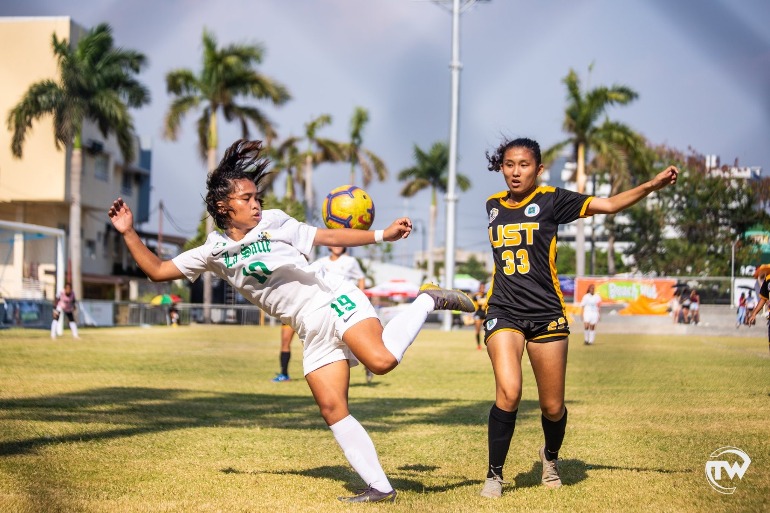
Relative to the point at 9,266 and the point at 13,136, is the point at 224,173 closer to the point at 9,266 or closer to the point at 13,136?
the point at 9,266

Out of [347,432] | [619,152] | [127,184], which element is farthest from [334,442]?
[127,184]

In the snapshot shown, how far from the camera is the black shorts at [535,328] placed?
20.3 ft

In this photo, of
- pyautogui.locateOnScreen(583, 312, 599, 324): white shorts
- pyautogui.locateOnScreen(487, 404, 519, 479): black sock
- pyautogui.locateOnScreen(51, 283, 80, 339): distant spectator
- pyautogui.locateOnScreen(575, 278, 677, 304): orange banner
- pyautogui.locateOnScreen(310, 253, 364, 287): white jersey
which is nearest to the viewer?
pyautogui.locateOnScreen(487, 404, 519, 479): black sock

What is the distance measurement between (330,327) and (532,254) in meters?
1.56

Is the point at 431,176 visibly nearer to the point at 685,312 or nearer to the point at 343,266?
the point at 685,312

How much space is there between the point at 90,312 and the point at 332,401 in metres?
41.5

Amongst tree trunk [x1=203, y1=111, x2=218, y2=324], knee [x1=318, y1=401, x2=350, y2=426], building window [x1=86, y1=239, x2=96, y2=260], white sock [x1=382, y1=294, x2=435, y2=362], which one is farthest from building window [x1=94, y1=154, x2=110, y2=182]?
knee [x1=318, y1=401, x2=350, y2=426]

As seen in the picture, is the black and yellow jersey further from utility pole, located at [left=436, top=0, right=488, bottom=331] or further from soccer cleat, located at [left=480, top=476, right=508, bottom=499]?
utility pole, located at [left=436, top=0, right=488, bottom=331]

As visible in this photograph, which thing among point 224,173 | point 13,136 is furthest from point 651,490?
point 13,136

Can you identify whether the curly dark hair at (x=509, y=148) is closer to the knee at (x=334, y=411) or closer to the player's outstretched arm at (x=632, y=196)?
the player's outstretched arm at (x=632, y=196)

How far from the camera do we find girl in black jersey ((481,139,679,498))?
6.11m

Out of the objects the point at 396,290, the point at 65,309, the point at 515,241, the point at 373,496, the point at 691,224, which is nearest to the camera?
the point at 373,496

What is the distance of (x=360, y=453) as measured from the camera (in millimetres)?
5742

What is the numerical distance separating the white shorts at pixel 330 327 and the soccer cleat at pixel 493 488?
1282mm
